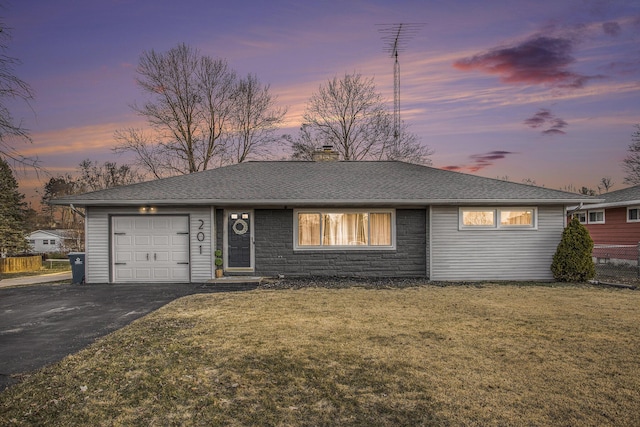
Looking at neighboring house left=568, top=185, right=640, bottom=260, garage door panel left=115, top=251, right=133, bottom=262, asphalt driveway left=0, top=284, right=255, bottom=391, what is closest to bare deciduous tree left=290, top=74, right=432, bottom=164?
neighboring house left=568, top=185, right=640, bottom=260

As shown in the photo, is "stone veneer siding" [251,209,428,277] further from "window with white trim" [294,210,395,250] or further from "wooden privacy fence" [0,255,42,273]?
"wooden privacy fence" [0,255,42,273]

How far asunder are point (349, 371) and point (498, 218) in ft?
30.7

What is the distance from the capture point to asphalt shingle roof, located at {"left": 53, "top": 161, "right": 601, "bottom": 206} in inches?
446

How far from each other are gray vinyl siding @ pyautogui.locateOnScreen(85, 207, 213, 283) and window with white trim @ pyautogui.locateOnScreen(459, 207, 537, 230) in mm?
7691

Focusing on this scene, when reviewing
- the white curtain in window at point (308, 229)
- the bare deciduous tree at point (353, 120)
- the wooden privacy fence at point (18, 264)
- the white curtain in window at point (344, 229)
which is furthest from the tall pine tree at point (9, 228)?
the white curtain in window at point (344, 229)

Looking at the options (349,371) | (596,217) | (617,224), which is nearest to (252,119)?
(596,217)

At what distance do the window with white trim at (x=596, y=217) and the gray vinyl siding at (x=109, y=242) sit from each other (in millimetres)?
18712

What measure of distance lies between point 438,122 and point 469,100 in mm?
2405

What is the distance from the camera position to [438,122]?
1825 cm

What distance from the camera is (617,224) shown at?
59.6 ft

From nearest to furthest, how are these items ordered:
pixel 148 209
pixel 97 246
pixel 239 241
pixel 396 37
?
1. pixel 97 246
2. pixel 148 209
3. pixel 239 241
4. pixel 396 37

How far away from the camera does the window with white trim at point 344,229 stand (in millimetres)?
12078

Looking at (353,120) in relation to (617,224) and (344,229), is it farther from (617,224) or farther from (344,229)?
(617,224)

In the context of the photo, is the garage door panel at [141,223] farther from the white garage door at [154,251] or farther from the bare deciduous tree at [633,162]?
the bare deciduous tree at [633,162]
